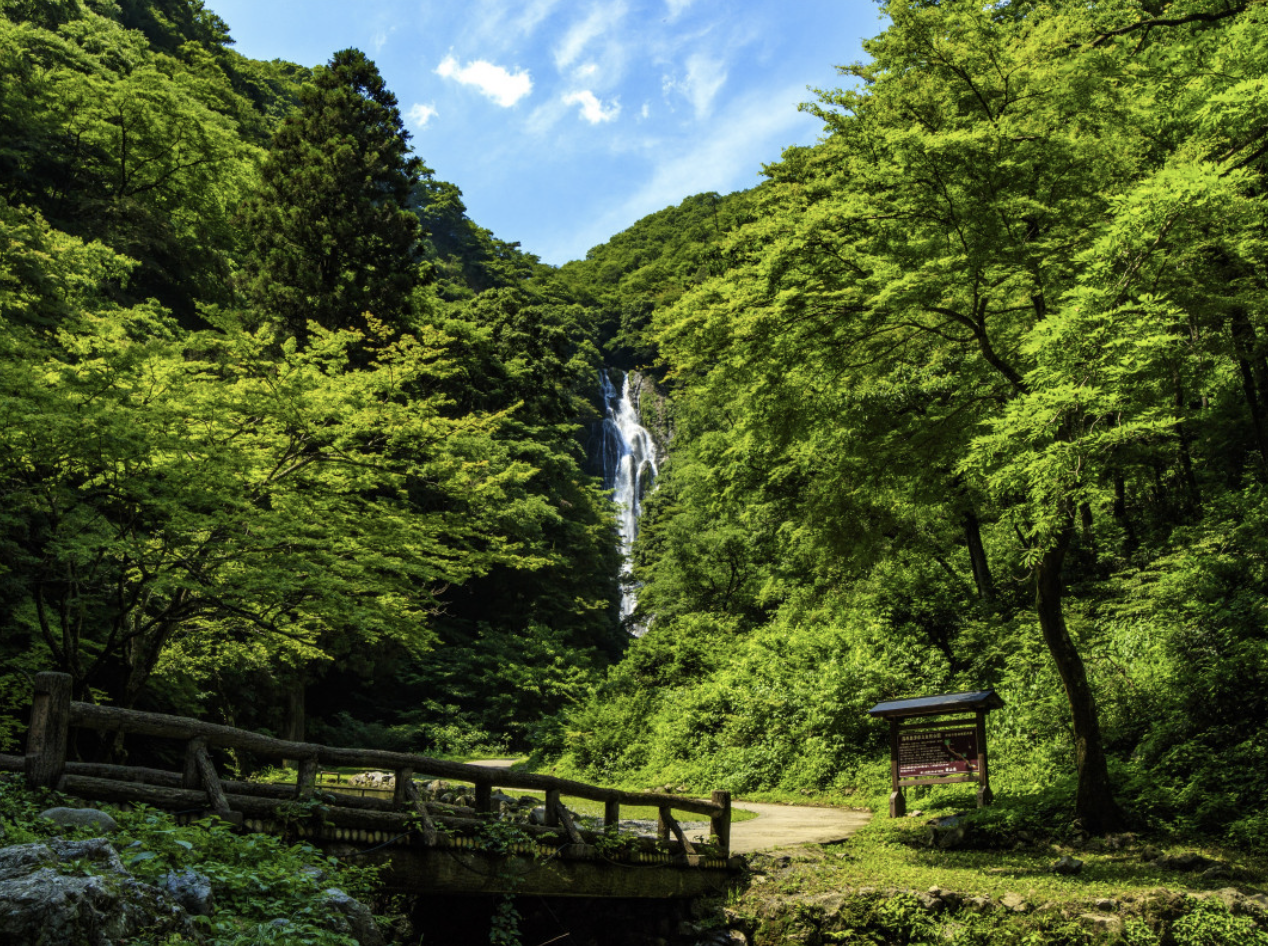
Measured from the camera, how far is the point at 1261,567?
37.2 feet

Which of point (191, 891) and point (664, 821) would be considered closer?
point (191, 891)

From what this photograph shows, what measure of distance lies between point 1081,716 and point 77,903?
9.87 m

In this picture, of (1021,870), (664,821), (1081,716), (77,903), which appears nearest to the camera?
(77,903)

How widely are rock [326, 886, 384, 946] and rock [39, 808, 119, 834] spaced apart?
3.95 ft

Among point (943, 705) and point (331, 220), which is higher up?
point (331, 220)

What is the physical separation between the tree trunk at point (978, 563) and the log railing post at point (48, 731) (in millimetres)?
15760

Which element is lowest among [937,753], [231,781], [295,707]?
[295,707]

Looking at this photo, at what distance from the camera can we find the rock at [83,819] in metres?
4.20

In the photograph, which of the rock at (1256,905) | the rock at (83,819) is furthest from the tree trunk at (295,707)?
the rock at (1256,905)

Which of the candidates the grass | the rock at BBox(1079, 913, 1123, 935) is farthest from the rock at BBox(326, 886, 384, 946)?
the rock at BBox(1079, 913, 1123, 935)

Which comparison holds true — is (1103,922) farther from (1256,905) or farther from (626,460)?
(626,460)

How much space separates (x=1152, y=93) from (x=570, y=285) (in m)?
72.7

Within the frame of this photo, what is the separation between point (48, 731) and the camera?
473 cm

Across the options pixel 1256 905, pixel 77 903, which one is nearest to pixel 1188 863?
pixel 1256 905
